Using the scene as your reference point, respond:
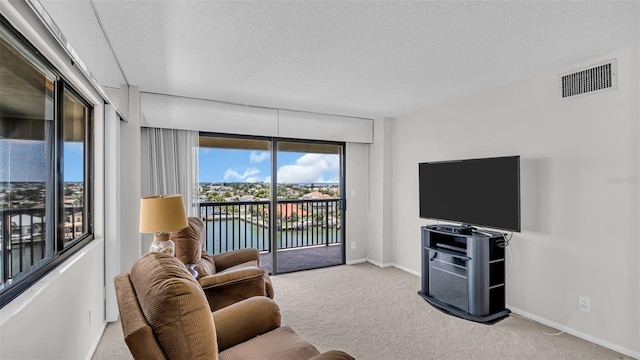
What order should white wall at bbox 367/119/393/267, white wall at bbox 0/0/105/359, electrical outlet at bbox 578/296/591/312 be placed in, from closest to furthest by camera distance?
white wall at bbox 0/0/105/359
electrical outlet at bbox 578/296/591/312
white wall at bbox 367/119/393/267

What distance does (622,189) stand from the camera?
2432 mm

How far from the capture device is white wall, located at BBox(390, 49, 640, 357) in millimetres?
2402

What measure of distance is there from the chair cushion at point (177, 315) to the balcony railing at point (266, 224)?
310 cm

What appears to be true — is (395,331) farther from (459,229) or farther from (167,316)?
(167,316)

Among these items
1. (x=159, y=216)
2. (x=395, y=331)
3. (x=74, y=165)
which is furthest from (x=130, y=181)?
(x=395, y=331)

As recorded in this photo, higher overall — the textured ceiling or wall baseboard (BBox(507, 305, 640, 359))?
the textured ceiling

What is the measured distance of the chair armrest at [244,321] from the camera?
1.68 meters

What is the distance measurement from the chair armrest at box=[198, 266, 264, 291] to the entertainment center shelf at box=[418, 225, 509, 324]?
2038 mm

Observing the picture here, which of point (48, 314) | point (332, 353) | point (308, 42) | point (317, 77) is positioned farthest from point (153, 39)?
point (332, 353)

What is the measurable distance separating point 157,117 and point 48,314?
2491 mm

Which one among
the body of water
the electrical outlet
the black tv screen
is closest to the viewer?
the electrical outlet

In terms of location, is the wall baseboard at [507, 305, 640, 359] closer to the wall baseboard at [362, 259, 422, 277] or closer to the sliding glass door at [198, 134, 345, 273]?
the wall baseboard at [362, 259, 422, 277]

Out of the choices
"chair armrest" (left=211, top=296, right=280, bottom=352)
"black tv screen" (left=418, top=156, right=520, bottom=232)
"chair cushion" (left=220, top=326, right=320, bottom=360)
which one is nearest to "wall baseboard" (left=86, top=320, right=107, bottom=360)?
"chair armrest" (left=211, top=296, right=280, bottom=352)

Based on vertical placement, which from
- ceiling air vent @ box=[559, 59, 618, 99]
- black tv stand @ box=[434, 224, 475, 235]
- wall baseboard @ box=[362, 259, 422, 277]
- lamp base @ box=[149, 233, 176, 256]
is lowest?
wall baseboard @ box=[362, 259, 422, 277]
